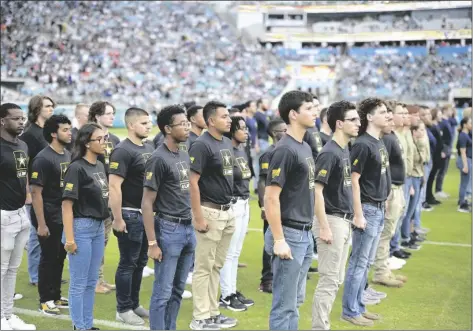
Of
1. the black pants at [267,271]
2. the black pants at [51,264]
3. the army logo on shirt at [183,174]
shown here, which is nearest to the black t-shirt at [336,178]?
the army logo on shirt at [183,174]

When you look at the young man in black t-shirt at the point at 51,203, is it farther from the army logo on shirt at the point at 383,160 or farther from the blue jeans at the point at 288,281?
the army logo on shirt at the point at 383,160

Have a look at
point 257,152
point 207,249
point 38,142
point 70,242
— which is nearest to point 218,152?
point 207,249

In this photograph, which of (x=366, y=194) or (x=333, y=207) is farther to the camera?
(x=366, y=194)

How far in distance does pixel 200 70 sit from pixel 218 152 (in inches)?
1524

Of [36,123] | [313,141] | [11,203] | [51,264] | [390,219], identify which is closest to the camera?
[11,203]

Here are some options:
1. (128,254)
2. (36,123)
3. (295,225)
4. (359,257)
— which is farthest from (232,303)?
(36,123)

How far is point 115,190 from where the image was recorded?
5680mm

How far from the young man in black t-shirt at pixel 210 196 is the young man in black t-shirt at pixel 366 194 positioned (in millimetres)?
1347

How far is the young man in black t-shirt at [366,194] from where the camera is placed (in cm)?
608

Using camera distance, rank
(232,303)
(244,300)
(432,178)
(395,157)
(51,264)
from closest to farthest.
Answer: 1. (51,264)
2. (232,303)
3. (244,300)
4. (395,157)
5. (432,178)

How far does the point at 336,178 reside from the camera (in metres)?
5.47

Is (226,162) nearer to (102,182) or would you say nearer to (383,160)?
(102,182)

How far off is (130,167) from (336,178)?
6.67 ft

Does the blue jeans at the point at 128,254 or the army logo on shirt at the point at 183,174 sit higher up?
the army logo on shirt at the point at 183,174
